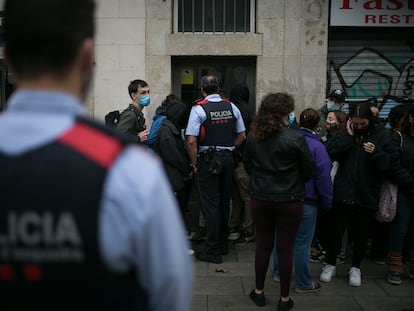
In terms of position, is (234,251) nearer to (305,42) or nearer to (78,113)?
(305,42)

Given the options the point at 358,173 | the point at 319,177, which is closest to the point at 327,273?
the point at 358,173

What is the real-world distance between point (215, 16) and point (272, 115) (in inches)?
168

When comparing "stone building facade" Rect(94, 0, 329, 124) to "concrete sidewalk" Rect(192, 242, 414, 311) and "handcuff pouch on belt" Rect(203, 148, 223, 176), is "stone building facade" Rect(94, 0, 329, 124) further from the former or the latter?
"concrete sidewalk" Rect(192, 242, 414, 311)

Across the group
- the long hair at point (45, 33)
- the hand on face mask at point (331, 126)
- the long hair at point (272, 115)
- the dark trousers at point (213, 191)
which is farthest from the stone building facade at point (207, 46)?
the long hair at point (45, 33)

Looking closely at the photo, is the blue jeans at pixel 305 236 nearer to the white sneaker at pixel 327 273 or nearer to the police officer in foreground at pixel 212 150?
the white sneaker at pixel 327 273

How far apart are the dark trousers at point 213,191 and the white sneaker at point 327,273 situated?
124cm

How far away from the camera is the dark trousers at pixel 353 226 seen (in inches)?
201

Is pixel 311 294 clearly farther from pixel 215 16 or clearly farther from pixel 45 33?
pixel 215 16

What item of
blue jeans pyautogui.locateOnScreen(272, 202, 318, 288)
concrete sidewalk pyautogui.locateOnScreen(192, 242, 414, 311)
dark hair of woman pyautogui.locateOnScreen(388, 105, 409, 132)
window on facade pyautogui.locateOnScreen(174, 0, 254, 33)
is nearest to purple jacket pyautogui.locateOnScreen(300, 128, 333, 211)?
blue jeans pyautogui.locateOnScreen(272, 202, 318, 288)

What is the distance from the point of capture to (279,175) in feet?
14.0

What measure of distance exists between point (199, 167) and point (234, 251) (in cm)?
131

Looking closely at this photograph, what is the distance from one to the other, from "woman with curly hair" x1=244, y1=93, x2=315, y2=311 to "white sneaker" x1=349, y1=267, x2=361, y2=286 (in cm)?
109

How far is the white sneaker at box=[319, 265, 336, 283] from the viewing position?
208 inches

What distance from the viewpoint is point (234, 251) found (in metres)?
6.37
